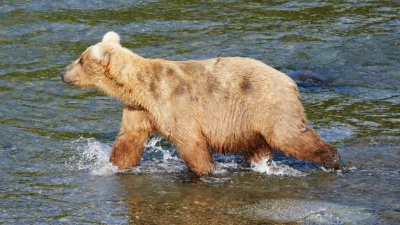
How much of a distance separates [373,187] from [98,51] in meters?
2.94

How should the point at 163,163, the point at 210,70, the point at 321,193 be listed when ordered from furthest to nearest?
the point at 163,163, the point at 210,70, the point at 321,193

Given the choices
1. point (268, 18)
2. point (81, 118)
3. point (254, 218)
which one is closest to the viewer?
point (254, 218)

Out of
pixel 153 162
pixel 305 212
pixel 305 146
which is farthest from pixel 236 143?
pixel 305 212

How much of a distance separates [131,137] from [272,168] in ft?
4.75

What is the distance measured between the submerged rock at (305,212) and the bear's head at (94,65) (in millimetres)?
2072

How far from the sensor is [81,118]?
9398 mm

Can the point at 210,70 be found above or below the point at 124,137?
above

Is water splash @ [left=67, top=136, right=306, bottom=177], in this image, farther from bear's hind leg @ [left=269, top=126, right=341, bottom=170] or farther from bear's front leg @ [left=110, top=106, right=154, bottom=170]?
bear's hind leg @ [left=269, top=126, right=341, bottom=170]

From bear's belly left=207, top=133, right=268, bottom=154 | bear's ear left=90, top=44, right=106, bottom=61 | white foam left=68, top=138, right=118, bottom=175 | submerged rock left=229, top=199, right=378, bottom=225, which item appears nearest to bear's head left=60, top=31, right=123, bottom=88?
bear's ear left=90, top=44, right=106, bottom=61

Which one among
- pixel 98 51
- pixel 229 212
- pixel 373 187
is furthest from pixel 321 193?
pixel 98 51

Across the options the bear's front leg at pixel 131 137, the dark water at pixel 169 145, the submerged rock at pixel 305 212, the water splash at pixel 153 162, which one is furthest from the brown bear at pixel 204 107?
the submerged rock at pixel 305 212

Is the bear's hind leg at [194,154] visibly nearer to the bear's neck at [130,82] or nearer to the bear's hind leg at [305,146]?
the bear's neck at [130,82]

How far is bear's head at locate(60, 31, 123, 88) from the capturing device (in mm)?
7500

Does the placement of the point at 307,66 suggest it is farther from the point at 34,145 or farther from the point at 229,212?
the point at 229,212
